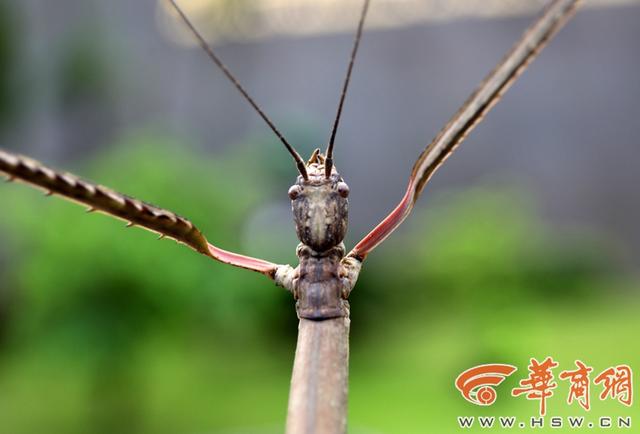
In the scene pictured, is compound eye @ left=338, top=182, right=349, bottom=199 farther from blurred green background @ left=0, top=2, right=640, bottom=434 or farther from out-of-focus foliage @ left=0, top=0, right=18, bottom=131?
out-of-focus foliage @ left=0, top=0, right=18, bottom=131

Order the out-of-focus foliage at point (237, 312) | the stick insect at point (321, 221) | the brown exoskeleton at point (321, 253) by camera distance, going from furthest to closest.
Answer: the out-of-focus foliage at point (237, 312) → the brown exoskeleton at point (321, 253) → the stick insect at point (321, 221)

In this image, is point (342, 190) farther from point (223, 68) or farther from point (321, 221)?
point (223, 68)

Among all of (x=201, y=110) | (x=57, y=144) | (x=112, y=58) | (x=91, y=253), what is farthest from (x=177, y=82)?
(x=91, y=253)

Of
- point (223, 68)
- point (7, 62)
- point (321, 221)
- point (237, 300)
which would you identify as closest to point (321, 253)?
point (321, 221)

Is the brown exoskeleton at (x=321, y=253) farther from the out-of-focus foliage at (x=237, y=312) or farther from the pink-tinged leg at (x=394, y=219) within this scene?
the out-of-focus foliage at (x=237, y=312)

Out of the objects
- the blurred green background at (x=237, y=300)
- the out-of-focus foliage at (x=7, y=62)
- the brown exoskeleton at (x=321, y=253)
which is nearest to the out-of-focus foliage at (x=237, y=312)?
the blurred green background at (x=237, y=300)

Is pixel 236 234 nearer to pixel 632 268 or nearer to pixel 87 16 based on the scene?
pixel 87 16

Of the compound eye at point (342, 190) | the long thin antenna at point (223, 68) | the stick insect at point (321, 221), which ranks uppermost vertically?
the long thin antenna at point (223, 68)
